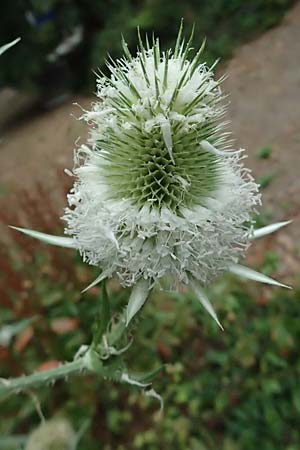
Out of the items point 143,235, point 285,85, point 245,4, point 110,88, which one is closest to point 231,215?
point 143,235

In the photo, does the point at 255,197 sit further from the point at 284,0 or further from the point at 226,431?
the point at 284,0

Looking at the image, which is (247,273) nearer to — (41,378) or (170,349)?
(41,378)

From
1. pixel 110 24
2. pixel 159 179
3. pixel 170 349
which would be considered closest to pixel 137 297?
pixel 159 179

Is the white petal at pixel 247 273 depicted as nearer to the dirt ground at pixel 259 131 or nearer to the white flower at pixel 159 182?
the white flower at pixel 159 182

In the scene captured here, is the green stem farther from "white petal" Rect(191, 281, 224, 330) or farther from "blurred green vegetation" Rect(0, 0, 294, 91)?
"blurred green vegetation" Rect(0, 0, 294, 91)

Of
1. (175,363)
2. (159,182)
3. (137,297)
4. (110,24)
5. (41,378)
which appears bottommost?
(175,363)
